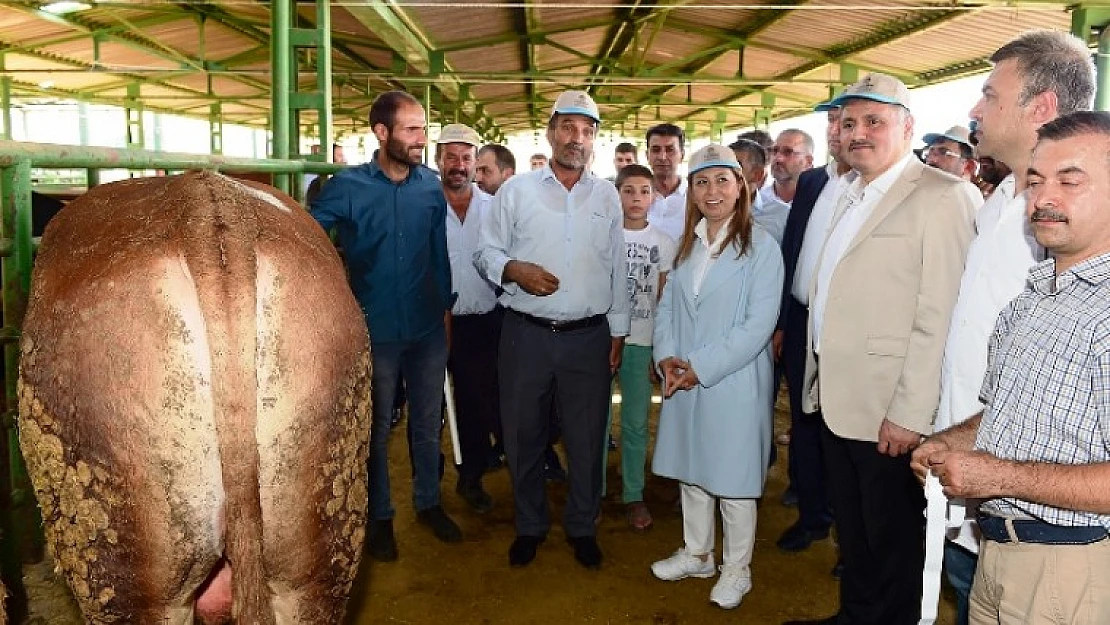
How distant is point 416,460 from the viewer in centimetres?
435

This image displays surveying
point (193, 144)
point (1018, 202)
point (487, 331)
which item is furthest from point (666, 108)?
point (1018, 202)

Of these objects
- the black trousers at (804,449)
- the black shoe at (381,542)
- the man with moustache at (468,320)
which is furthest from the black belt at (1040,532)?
the man with moustache at (468,320)

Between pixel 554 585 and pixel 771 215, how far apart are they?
273 cm

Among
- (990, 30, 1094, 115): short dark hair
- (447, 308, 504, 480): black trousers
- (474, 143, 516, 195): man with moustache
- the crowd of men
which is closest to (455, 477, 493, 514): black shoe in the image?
the crowd of men

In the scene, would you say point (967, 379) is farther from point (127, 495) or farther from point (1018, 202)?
point (127, 495)

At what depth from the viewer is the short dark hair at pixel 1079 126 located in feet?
5.85

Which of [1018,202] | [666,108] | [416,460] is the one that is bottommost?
[416,460]

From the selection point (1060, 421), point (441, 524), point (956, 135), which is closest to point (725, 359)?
point (1060, 421)

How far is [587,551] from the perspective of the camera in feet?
13.1

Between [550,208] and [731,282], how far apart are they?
0.96m

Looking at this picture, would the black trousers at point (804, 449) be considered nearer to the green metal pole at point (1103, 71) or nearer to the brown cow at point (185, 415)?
the brown cow at point (185, 415)

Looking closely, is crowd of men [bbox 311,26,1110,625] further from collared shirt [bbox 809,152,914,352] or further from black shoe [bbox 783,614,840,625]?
black shoe [bbox 783,614,840,625]

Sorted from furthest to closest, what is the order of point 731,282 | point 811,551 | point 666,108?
point 666,108 → point 811,551 → point 731,282

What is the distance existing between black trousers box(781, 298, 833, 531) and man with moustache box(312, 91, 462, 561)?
1902 millimetres
